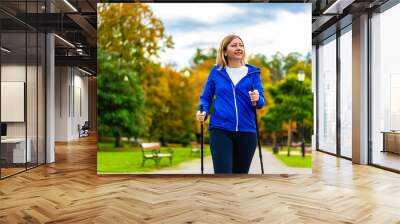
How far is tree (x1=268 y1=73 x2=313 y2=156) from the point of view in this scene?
249 inches

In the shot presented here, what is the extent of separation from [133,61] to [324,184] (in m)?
3.15

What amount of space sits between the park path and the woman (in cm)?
12

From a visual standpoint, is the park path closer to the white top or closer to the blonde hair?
the white top

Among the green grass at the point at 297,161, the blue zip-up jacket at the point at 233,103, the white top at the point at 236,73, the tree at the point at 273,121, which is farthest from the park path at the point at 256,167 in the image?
the white top at the point at 236,73

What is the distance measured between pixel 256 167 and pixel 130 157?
5.93 ft

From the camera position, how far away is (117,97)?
6.53 m

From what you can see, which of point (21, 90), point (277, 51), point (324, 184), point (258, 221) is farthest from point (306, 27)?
point (21, 90)

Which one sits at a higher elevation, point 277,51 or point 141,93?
point 277,51

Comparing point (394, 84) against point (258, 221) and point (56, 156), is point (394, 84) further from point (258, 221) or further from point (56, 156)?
point (56, 156)

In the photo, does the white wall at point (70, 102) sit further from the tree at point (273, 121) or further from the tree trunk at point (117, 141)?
the tree at point (273, 121)

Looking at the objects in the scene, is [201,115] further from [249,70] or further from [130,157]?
[130,157]

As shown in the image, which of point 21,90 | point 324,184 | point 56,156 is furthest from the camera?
point 56,156

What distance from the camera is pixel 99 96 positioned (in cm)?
657

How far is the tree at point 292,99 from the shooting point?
634 cm
